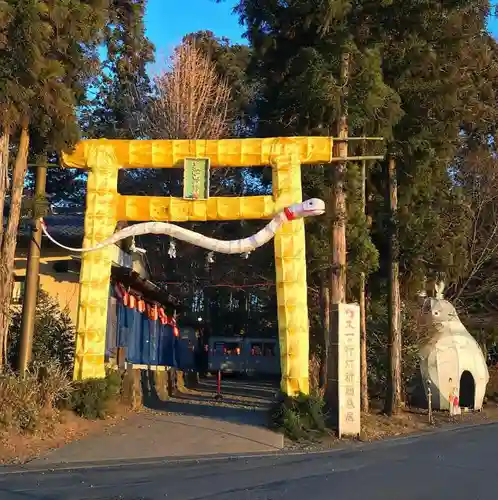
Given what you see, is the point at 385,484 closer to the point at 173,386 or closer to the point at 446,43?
the point at 446,43

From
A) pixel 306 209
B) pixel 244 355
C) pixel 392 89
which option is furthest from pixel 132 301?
pixel 244 355

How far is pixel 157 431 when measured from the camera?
14.7 m

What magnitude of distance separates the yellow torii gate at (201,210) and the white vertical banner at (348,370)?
931mm

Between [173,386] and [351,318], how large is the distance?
11899mm

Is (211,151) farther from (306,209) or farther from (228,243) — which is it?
(306,209)

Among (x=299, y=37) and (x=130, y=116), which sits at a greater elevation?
(x=130, y=116)

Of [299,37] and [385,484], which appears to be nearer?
[385,484]

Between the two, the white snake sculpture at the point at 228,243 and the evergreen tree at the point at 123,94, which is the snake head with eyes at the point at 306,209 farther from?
the evergreen tree at the point at 123,94

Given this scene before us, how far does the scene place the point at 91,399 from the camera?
15.4 meters

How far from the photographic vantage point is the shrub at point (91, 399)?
15344mm

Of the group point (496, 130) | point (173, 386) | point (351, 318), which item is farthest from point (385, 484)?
point (496, 130)

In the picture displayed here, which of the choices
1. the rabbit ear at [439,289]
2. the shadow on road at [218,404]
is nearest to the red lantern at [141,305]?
the shadow on road at [218,404]

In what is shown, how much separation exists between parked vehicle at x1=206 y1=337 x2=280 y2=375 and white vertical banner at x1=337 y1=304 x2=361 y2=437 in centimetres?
2390

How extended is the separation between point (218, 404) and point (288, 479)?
10.8 m
